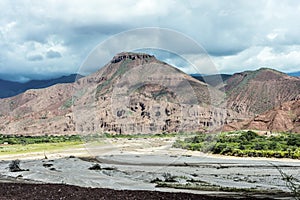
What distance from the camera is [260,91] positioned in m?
153

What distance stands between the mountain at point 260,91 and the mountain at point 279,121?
22.7 m

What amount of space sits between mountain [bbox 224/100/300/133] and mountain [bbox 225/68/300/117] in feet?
74.6

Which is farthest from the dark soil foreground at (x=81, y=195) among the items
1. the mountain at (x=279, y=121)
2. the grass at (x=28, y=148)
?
the mountain at (x=279, y=121)

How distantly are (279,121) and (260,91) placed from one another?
1957 inches

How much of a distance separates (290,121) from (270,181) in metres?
81.1

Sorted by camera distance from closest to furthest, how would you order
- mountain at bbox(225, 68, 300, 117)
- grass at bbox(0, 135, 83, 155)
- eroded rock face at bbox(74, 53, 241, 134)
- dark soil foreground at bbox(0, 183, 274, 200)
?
dark soil foreground at bbox(0, 183, 274, 200) < eroded rock face at bbox(74, 53, 241, 134) < grass at bbox(0, 135, 83, 155) < mountain at bbox(225, 68, 300, 117)

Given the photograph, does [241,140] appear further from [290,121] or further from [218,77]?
[218,77]

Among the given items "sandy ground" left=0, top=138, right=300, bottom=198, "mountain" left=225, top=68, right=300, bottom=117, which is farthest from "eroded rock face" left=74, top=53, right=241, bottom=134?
"mountain" left=225, top=68, right=300, bottom=117

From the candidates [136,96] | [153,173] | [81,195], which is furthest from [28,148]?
[81,195]

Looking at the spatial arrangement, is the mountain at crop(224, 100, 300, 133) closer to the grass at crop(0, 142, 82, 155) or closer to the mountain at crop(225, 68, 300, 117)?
the mountain at crop(225, 68, 300, 117)

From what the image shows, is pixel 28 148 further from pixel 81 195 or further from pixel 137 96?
pixel 81 195

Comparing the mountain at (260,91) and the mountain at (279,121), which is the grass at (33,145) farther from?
the mountain at (260,91)

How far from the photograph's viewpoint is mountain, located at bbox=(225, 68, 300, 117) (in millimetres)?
140875

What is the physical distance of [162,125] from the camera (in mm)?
Result: 21734
